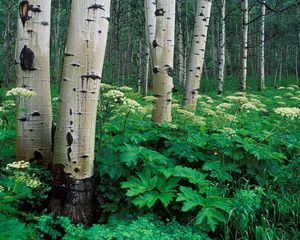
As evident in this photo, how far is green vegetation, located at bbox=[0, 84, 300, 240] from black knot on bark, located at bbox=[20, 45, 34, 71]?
357mm

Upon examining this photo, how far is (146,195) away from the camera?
110 inches

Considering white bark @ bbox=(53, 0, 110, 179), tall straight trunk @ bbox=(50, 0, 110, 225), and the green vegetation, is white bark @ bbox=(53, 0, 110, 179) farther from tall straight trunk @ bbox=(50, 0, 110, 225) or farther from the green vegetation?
the green vegetation

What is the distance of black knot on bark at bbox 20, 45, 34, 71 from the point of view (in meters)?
3.42

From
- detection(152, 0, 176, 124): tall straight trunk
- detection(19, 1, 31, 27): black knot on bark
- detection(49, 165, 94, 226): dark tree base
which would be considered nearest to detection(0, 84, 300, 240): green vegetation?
→ detection(49, 165, 94, 226): dark tree base

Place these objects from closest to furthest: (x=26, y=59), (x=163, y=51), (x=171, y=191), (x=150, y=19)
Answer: (x=171, y=191) < (x=26, y=59) < (x=163, y=51) < (x=150, y=19)

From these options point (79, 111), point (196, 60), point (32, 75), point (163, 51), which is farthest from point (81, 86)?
point (196, 60)

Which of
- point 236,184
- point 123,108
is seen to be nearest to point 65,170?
point 123,108

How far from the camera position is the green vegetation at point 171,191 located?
266 cm

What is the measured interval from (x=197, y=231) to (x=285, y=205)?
107 centimetres

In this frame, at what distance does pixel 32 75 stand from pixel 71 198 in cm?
139

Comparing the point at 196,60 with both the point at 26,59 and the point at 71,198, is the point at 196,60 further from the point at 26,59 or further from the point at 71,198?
the point at 71,198

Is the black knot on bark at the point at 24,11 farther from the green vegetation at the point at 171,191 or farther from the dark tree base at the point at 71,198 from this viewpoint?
the dark tree base at the point at 71,198

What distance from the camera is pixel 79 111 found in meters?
2.97

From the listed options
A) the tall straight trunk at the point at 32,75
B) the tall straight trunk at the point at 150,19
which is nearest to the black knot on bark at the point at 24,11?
the tall straight trunk at the point at 32,75
